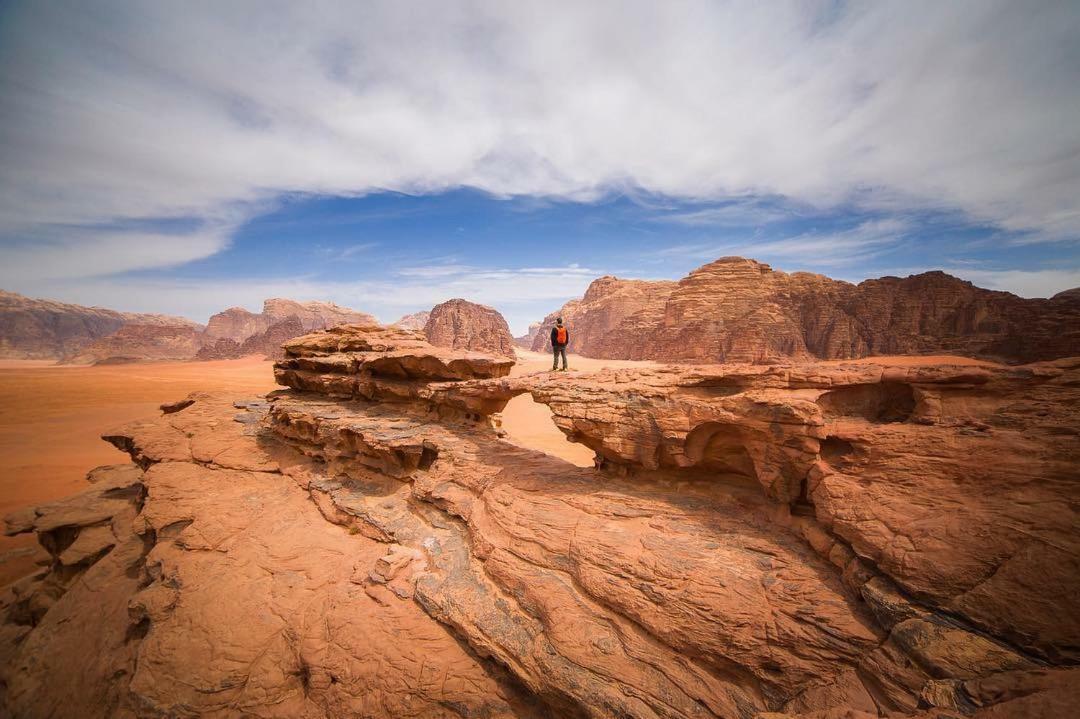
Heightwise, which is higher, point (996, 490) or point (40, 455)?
point (996, 490)

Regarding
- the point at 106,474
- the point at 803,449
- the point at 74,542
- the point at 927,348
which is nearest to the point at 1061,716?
the point at 803,449

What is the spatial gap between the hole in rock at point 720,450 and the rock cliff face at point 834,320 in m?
32.9

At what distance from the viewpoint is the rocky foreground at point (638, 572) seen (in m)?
3.55

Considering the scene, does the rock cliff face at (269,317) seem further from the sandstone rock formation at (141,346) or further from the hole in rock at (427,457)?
the hole in rock at (427,457)

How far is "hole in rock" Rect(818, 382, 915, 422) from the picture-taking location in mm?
5355

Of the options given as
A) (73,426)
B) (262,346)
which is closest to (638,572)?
(73,426)

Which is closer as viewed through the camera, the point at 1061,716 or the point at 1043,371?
the point at 1061,716

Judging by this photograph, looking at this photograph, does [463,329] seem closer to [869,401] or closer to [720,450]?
[720,450]

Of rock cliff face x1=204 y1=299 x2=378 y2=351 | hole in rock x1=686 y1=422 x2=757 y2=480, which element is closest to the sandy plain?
hole in rock x1=686 y1=422 x2=757 y2=480

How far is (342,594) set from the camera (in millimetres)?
5992

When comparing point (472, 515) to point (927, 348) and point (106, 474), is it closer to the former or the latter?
point (106, 474)

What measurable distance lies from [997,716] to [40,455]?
31.2 metres

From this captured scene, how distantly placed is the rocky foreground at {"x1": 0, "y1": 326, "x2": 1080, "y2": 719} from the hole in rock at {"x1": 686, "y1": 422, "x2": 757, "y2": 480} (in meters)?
0.03

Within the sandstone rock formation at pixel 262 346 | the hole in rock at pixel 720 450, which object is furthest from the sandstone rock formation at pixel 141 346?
the hole in rock at pixel 720 450
